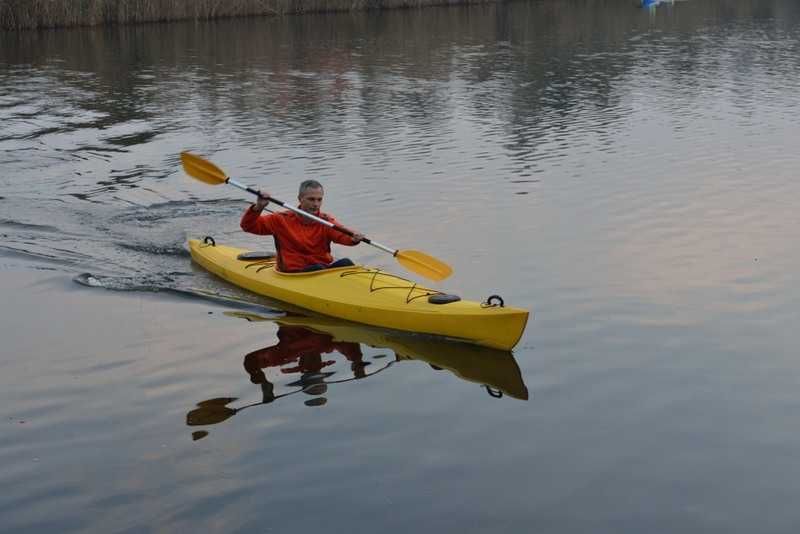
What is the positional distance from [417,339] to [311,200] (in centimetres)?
159

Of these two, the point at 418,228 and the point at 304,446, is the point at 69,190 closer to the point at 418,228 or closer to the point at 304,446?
the point at 418,228

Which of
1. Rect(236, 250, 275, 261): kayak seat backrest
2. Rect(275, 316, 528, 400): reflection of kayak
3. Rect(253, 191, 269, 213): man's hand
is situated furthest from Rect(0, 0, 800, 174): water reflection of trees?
Rect(275, 316, 528, 400): reflection of kayak

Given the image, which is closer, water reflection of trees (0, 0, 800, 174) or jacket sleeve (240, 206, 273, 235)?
jacket sleeve (240, 206, 273, 235)

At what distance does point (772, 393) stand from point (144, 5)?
2970 cm

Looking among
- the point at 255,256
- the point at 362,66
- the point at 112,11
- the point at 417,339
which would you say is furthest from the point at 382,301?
the point at 112,11

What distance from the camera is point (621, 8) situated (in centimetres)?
4388

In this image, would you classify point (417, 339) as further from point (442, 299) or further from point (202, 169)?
point (202, 169)

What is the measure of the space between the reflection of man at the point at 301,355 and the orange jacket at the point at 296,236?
77cm

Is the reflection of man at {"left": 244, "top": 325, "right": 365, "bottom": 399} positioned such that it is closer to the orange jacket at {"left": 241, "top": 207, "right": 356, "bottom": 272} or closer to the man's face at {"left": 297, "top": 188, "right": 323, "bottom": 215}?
the orange jacket at {"left": 241, "top": 207, "right": 356, "bottom": 272}

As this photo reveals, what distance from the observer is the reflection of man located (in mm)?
8461

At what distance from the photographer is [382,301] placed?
937 cm

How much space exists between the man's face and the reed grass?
2584 cm

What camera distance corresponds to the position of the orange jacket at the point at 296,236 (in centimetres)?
995

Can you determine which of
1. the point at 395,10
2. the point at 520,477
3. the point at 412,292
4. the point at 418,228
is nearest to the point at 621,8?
the point at 395,10
